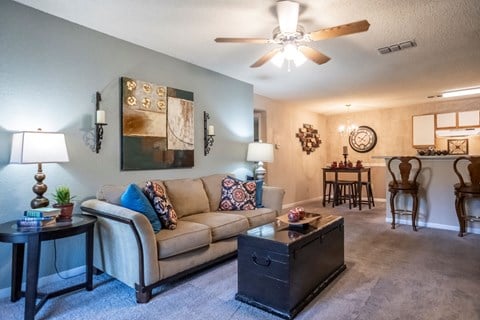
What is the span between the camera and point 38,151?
215 cm

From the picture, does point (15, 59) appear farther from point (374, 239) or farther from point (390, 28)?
point (374, 239)

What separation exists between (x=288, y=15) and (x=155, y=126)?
1.84m

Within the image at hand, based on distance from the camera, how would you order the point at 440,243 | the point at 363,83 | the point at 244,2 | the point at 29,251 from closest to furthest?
the point at 29,251 → the point at 244,2 → the point at 440,243 → the point at 363,83

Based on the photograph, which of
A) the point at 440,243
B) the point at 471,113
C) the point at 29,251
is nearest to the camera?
the point at 29,251

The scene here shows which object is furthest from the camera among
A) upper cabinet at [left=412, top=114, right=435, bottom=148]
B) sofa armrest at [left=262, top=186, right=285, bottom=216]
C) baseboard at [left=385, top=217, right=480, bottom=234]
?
upper cabinet at [left=412, top=114, right=435, bottom=148]

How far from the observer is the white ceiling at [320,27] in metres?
2.38

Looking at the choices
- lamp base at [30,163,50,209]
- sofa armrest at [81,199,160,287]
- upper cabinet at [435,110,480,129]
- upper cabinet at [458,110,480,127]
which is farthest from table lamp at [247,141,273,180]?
upper cabinet at [458,110,480,127]

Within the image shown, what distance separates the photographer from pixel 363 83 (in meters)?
4.71

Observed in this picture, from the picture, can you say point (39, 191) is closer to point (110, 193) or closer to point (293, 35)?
point (110, 193)

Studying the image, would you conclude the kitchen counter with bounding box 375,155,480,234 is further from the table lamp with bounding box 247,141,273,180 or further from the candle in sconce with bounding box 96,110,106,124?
the candle in sconce with bounding box 96,110,106,124

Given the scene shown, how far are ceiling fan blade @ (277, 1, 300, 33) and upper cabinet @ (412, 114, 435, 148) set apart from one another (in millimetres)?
5366

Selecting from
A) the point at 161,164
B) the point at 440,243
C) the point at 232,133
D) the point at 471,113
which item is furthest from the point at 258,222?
the point at 471,113

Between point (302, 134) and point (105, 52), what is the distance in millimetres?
4784

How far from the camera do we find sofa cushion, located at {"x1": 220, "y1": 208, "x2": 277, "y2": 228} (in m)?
3.15
